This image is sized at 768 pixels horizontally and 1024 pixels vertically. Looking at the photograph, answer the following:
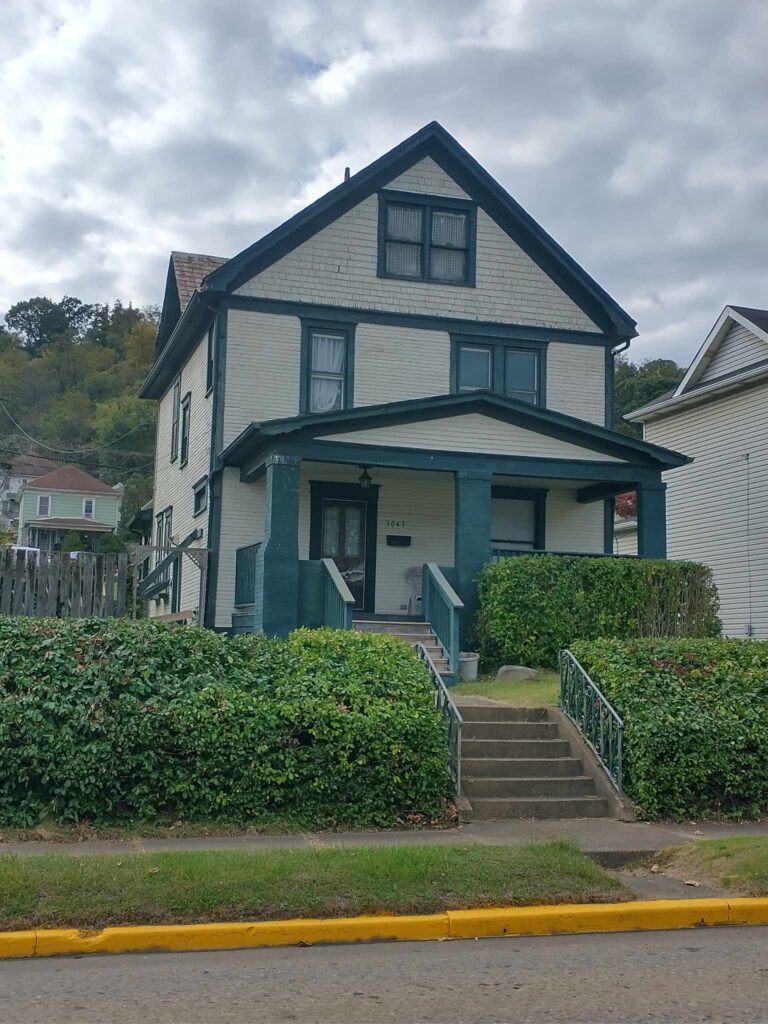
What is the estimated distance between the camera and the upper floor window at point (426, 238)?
21484 mm

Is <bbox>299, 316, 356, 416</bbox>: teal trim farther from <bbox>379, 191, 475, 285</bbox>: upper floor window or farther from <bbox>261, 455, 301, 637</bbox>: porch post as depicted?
<bbox>261, 455, 301, 637</bbox>: porch post

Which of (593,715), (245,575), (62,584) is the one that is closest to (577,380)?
(245,575)

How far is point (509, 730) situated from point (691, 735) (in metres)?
2.19

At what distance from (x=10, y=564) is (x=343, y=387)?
A: 763 cm

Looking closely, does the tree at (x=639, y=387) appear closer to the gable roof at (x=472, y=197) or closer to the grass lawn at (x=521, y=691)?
the gable roof at (x=472, y=197)

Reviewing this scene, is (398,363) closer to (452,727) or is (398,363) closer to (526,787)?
(452,727)

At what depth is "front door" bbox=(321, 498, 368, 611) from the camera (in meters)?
20.4

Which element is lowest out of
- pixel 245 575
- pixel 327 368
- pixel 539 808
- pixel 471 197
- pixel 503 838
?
pixel 503 838

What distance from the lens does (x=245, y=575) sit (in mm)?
19297

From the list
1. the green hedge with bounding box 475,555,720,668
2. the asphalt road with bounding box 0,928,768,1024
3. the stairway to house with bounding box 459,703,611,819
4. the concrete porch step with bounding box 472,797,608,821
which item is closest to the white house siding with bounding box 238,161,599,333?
the green hedge with bounding box 475,555,720,668

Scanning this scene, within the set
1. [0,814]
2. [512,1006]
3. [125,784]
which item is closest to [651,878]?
[512,1006]

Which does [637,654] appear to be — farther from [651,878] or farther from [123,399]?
[123,399]

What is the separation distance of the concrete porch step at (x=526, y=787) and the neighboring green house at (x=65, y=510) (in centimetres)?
6372

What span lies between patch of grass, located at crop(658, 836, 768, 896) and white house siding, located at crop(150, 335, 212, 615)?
43.5ft
